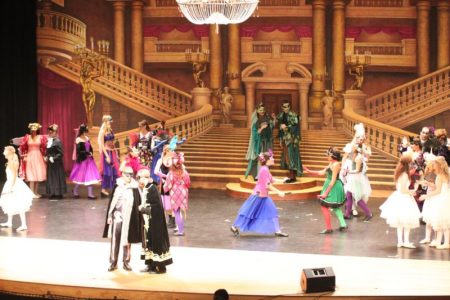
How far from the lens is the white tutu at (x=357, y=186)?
10914 mm

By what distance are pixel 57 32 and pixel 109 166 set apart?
134 inches

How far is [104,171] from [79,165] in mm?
397

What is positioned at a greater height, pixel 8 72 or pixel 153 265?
pixel 8 72

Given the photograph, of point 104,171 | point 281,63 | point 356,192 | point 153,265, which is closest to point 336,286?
point 153,265

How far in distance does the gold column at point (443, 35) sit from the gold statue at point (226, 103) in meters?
3.50

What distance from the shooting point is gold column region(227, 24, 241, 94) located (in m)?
14.3

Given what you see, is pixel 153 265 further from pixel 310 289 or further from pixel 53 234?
pixel 53 234

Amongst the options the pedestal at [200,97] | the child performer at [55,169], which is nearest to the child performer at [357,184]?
the pedestal at [200,97]

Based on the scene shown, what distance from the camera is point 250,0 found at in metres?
9.77

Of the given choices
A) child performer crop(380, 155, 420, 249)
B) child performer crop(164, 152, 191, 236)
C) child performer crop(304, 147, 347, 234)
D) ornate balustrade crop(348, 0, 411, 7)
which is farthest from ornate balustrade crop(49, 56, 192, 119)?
child performer crop(380, 155, 420, 249)

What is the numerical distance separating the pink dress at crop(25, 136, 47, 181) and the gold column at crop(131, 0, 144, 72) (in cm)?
261

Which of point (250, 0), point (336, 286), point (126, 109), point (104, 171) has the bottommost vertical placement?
point (336, 286)

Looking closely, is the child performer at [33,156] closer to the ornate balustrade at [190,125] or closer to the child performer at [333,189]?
the ornate balustrade at [190,125]

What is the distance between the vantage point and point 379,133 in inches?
534
